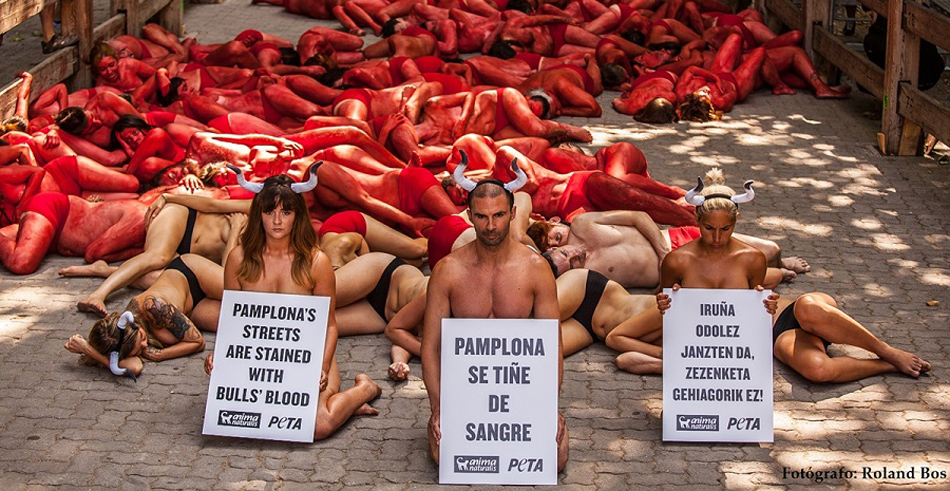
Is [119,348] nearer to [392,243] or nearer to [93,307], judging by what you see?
[93,307]

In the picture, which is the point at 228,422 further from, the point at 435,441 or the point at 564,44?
the point at 564,44

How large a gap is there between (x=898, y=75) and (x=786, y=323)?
484 cm

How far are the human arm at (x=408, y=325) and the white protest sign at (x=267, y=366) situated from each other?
3.30ft

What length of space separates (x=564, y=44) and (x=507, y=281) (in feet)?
27.9

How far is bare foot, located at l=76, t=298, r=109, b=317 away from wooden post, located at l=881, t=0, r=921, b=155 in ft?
22.2

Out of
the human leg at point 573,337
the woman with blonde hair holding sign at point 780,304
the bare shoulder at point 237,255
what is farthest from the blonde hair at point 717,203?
Result: the bare shoulder at point 237,255

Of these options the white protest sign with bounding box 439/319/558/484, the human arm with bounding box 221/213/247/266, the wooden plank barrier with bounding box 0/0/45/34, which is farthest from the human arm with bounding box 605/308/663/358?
the wooden plank barrier with bounding box 0/0/45/34

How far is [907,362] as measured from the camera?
→ 6.41m

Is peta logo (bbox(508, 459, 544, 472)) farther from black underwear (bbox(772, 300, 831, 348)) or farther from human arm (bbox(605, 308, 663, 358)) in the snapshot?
black underwear (bbox(772, 300, 831, 348))

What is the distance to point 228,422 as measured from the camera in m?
5.73

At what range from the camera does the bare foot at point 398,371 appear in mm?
6454

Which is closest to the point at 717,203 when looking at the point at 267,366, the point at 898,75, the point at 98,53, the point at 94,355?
the point at 267,366

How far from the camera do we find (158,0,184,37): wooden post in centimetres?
1457

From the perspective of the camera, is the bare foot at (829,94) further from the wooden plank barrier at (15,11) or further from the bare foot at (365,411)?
the bare foot at (365,411)
